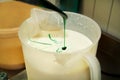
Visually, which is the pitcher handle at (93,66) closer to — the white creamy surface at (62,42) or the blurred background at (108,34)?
the white creamy surface at (62,42)

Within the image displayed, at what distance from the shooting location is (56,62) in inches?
15.0


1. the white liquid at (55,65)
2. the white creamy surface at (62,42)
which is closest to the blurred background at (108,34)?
the white creamy surface at (62,42)

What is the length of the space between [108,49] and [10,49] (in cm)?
36

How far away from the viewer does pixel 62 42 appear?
1.59ft

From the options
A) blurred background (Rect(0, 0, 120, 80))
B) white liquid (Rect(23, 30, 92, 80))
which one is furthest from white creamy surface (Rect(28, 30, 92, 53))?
blurred background (Rect(0, 0, 120, 80))

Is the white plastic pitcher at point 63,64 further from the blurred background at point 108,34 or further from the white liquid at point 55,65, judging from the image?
the blurred background at point 108,34

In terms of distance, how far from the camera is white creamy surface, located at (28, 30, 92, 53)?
0.45 m

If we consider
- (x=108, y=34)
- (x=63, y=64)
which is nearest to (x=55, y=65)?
(x=63, y=64)

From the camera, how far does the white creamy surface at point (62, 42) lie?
45 centimetres

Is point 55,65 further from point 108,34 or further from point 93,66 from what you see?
point 108,34

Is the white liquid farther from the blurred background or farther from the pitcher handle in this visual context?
the blurred background

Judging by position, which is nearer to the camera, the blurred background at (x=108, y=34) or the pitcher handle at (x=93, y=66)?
the pitcher handle at (x=93, y=66)

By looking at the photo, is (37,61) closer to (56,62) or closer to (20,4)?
(56,62)

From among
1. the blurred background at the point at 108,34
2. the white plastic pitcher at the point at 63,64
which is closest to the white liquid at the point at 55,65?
the white plastic pitcher at the point at 63,64
